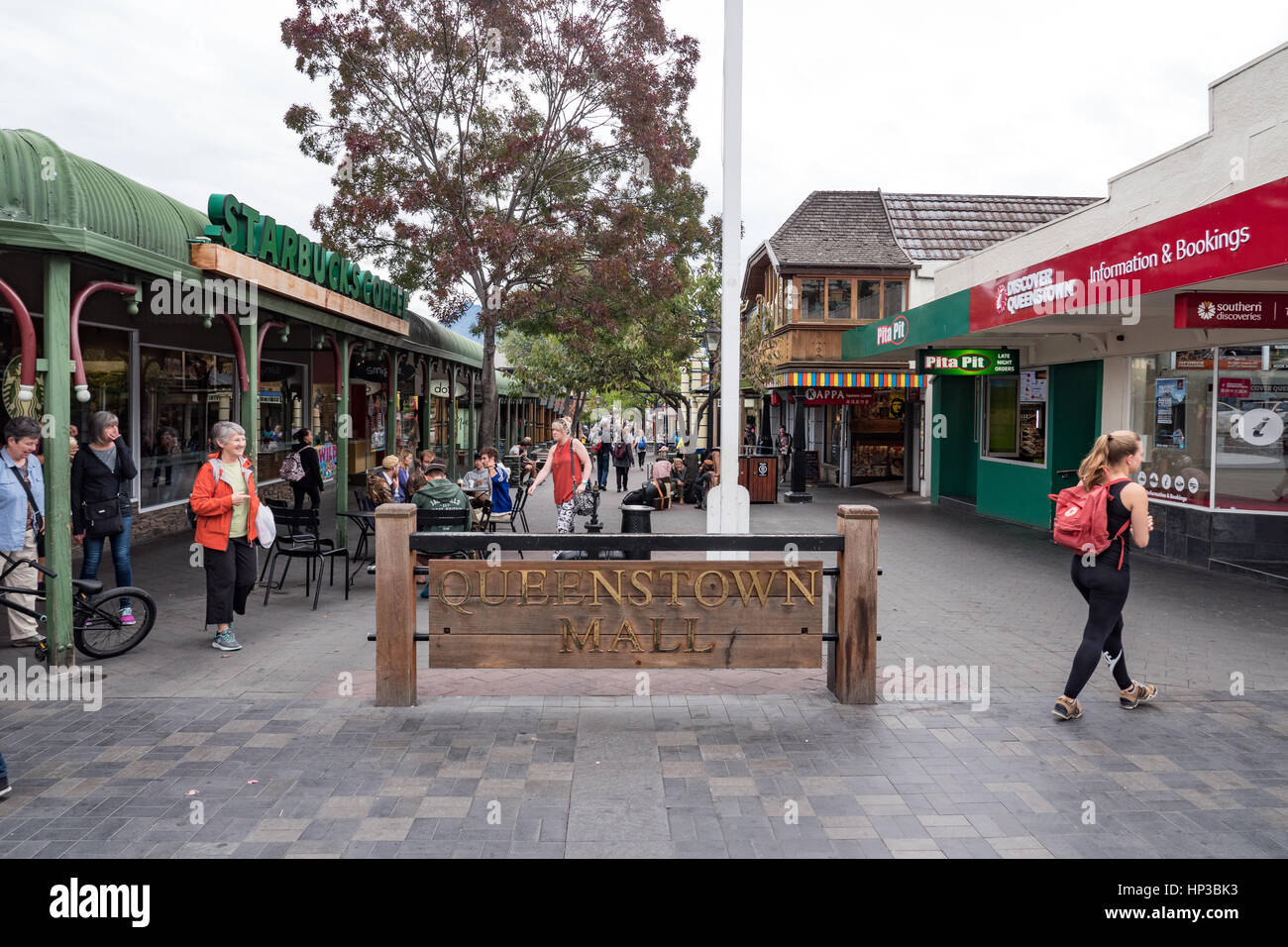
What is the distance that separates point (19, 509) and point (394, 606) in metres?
3.38

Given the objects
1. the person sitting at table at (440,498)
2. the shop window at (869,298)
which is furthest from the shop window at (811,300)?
the person sitting at table at (440,498)

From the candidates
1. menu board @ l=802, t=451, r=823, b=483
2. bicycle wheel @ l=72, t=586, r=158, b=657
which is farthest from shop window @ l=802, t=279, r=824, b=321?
bicycle wheel @ l=72, t=586, r=158, b=657

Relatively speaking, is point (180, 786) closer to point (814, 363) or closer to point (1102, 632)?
point (1102, 632)

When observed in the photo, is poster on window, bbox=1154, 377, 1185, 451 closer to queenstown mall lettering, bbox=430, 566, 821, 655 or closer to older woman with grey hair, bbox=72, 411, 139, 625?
queenstown mall lettering, bbox=430, 566, 821, 655

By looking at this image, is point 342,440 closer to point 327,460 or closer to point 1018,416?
point 327,460

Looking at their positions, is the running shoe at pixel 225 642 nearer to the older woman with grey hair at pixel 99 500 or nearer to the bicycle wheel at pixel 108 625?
the bicycle wheel at pixel 108 625

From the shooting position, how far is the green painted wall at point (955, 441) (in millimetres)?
21000

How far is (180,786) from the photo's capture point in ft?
15.1

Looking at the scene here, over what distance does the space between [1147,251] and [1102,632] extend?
529 cm

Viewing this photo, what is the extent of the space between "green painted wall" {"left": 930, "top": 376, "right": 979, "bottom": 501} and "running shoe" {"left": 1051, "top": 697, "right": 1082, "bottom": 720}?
51.7ft

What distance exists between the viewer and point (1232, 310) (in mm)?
9953

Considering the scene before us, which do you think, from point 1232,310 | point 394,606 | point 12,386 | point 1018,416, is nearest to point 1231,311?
point 1232,310

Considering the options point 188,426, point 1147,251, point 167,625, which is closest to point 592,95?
point 188,426

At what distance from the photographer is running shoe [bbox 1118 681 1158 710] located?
600 centimetres
